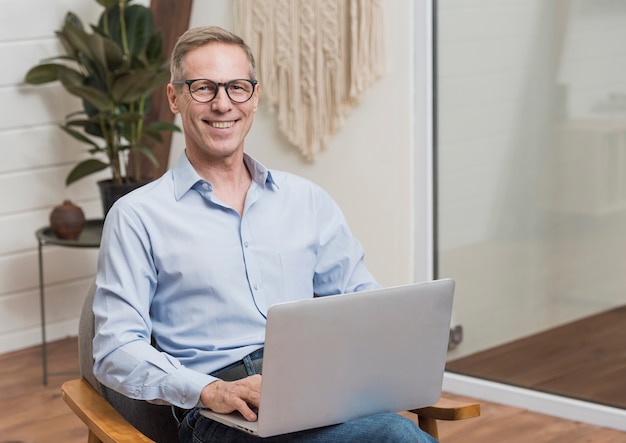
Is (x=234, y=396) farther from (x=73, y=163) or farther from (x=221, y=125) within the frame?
(x=73, y=163)

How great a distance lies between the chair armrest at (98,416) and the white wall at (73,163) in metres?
1.74

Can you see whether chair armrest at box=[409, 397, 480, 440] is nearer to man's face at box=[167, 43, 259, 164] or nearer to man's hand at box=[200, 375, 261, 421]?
man's hand at box=[200, 375, 261, 421]

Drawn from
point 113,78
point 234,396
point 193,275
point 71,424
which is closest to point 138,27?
point 113,78

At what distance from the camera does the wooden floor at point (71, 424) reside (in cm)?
298

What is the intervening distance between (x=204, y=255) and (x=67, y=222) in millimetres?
1785

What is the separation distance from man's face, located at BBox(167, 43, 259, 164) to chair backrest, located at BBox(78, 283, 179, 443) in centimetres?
36

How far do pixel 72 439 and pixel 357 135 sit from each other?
135 cm

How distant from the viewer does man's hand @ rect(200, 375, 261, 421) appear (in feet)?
5.39

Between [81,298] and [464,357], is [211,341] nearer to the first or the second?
[464,357]

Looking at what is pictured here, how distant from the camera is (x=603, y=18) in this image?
9.51ft

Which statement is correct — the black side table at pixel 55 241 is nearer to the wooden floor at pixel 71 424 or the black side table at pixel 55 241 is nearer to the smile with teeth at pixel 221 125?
the wooden floor at pixel 71 424

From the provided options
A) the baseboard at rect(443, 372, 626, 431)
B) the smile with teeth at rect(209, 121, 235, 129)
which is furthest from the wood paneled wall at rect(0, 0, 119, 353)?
the smile with teeth at rect(209, 121, 235, 129)

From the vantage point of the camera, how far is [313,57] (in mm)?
3510

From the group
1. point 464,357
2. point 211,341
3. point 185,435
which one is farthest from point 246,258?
point 464,357
